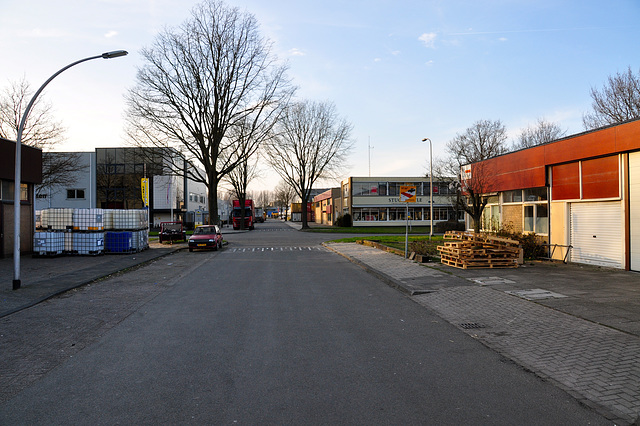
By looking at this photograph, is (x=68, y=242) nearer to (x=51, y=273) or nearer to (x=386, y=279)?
(x=51, y=273)

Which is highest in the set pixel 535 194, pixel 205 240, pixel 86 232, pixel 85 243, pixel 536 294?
pixel 535 194

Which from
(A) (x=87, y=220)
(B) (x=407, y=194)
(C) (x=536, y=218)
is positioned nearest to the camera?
(B) (x=407, y=194)

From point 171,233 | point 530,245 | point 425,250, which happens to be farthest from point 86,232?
point 530,245

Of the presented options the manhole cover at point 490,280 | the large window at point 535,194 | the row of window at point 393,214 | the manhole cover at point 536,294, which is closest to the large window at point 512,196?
the large window at point 535,194

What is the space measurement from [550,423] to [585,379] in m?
1.35

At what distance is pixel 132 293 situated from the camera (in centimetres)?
1093

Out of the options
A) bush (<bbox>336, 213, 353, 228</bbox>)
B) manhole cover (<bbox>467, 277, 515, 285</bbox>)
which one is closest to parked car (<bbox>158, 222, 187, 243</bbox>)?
manhole cover (<bbox>467, 277, 515, 285</bbox>)

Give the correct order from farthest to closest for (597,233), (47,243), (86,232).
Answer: (86,232)
(47,243)
(597,233)

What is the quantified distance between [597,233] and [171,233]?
999 inches

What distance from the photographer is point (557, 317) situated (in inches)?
302

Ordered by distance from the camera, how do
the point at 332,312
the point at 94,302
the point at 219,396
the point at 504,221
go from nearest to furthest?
the point at 219,396
the point at 332,312
the point at 94,302
the point at 504,221

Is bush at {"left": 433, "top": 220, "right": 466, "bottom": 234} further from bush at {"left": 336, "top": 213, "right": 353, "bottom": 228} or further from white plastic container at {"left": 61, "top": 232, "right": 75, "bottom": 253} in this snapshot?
white plastic container at {"left": 61, "top": 232, "right": 75, "bottom": 253}

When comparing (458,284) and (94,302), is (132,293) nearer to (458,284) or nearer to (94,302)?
(94,302)

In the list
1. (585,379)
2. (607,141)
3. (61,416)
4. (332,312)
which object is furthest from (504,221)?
(61,416)
